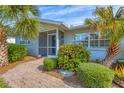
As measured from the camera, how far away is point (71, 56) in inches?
432

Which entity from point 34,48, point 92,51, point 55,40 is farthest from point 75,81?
point 34,48

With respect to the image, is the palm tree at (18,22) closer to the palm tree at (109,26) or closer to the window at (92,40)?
the palm tree at (109,26)

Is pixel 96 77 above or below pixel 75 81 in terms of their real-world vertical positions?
above

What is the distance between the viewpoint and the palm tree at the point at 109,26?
10.2 meters

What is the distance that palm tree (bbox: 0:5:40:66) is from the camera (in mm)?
11852

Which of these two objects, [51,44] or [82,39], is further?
[51,44]

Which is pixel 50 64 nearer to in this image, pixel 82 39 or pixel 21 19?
pixel 21 19

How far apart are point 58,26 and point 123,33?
24.9 ft

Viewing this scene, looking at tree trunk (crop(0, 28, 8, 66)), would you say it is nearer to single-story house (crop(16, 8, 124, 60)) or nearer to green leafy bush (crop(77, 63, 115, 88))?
single-story house (crop(16, 8, 124, 60))

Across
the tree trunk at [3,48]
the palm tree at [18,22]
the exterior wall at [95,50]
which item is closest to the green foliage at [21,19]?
the palm tree at [18,22]

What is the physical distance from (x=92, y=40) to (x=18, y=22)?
21.5 ft
